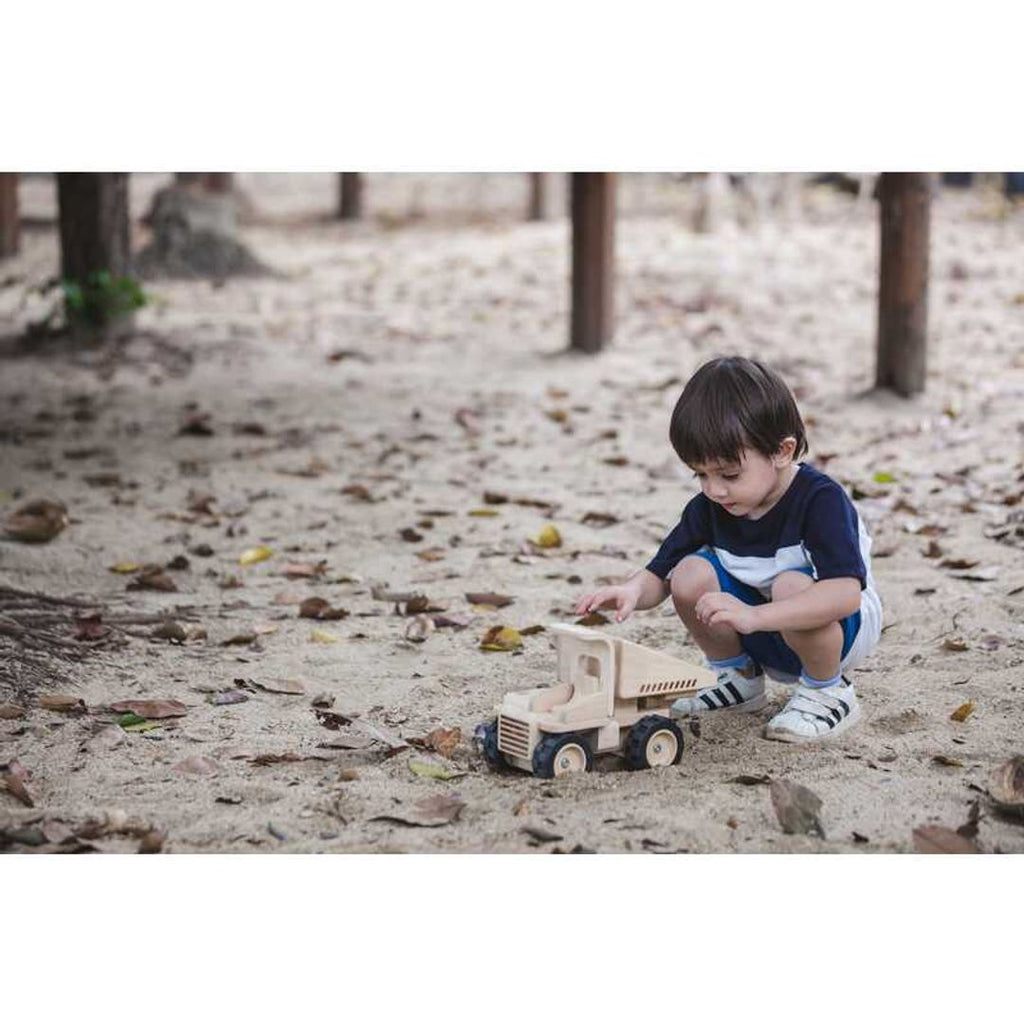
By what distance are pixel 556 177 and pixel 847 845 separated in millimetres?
15445

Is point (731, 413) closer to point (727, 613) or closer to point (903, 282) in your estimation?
point (727, 613)

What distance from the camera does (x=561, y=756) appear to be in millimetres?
3029

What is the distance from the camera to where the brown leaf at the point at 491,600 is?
4.31 m

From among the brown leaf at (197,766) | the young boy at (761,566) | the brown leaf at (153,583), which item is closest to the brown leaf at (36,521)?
the brown leaf at (153,583)

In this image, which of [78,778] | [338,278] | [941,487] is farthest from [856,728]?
[338,278]

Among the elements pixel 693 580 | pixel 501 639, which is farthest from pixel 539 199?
pixel 693 580

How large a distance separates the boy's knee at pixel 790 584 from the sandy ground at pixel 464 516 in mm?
331

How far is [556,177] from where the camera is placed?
1747 centimetres

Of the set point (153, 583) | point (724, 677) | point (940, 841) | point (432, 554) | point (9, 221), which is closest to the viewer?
point (940, 841)

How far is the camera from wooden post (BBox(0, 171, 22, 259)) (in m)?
12.1

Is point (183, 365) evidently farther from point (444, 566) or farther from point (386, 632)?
point (386, 632)

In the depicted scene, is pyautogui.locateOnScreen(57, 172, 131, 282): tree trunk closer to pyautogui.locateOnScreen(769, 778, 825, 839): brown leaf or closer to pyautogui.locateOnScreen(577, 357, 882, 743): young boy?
pyautogui.locateOnScreen(577, 357, 882, 743): young boy

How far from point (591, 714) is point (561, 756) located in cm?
11

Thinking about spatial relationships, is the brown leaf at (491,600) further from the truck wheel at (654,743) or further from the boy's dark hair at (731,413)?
the boy's dark hair at (731,413)
